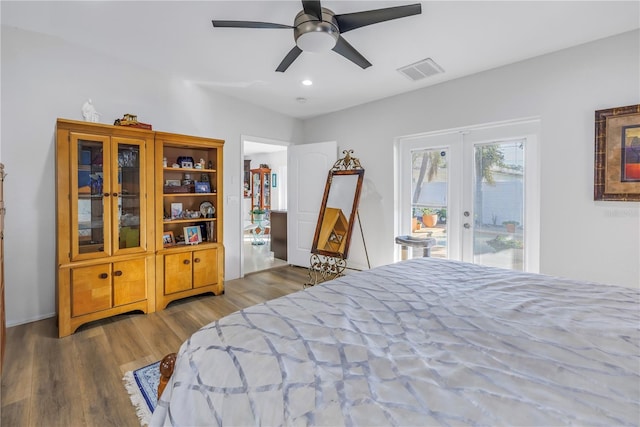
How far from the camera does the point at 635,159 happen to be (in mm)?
2408

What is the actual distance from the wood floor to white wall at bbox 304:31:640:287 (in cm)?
314

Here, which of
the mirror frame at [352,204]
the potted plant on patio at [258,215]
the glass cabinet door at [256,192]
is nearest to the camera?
the mirror frame at [352,204]

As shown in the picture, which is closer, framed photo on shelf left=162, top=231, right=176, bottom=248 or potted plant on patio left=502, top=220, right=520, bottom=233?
potted plant on patio left=502, top=220, right=520, bottom=233

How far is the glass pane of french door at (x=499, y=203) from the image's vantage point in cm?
308

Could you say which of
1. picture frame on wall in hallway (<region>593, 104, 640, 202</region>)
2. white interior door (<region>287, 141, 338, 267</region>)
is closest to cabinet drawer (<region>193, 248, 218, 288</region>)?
white interior door (<region>287, 141, 338, 267</region>)

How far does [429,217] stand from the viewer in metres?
3.75

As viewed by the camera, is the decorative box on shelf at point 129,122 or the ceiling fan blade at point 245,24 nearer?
the ceiling fan blade at point 245,24

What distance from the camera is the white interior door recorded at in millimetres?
4547

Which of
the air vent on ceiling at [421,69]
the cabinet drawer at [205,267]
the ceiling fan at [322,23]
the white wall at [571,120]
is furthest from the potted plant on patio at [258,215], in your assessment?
the ceiling fan at [322,23]

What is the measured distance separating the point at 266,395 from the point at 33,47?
11.9 ft

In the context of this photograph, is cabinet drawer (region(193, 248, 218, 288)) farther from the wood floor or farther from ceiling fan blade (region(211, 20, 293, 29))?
ceiling fan blade (region(211, 20, 293, 29))

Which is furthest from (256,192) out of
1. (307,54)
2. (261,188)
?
(307,54)

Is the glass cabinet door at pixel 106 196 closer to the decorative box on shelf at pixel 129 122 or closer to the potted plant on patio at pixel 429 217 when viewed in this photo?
the decorative box on shelf at pixel 129 122

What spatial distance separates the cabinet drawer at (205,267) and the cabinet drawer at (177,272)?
70 mm
